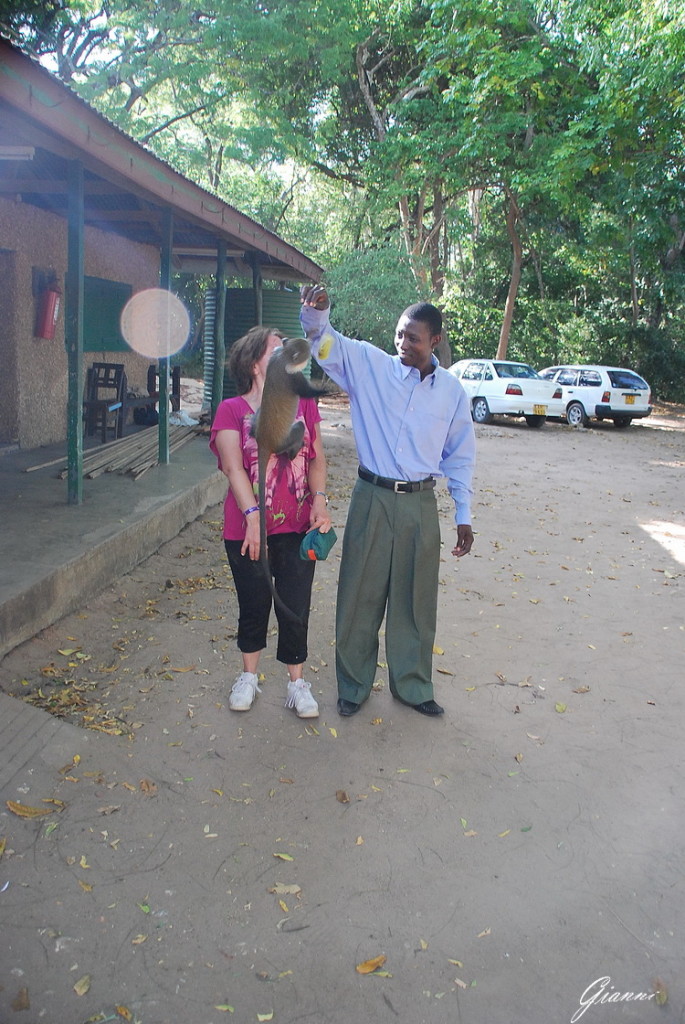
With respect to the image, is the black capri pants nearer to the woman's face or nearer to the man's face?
the woman's face

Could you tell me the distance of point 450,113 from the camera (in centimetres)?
2147

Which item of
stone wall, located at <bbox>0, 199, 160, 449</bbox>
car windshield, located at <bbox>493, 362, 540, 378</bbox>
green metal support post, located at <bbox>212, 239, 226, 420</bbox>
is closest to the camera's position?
stone wall, located at <bbox>0, 199, 160, 449</bbox>

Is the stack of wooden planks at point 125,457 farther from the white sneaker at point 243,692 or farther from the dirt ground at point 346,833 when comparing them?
the white sneaker at point 243,692

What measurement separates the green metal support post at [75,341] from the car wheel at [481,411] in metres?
13.9

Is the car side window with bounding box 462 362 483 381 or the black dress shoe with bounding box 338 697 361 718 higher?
the car side window with bounding box 462 362 483 381

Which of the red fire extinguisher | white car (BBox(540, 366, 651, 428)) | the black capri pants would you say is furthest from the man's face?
white car (BBox(540, 366, 651, 428))

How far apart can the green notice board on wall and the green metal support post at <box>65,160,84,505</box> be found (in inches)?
157

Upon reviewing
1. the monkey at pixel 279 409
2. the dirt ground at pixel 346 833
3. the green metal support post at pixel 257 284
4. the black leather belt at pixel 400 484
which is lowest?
the dirt ground at pixel 346 833

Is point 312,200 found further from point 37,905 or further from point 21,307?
point 37,905

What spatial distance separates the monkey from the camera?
11.3ft

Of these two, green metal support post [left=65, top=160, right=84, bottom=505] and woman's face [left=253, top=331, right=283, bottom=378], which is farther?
green metal support post [left=65, top=160, right=84, bottom=505]

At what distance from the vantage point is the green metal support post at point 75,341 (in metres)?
6.49

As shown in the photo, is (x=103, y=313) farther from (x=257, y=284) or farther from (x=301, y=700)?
(x=301, y=700)

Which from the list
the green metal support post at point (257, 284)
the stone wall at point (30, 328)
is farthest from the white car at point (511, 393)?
the stone wall at point (30, 328)
